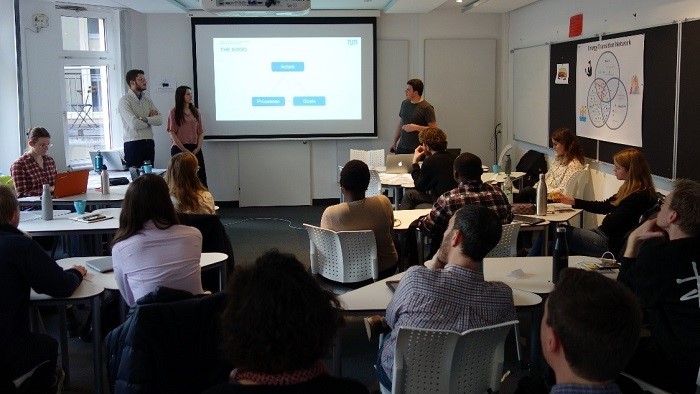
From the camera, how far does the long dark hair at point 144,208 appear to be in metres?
3.77

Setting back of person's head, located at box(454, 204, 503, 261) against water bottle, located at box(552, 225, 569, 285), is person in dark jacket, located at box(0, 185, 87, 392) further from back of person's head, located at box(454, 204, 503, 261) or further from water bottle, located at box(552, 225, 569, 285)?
water bottle, located at box(552, 225, 569, 285)

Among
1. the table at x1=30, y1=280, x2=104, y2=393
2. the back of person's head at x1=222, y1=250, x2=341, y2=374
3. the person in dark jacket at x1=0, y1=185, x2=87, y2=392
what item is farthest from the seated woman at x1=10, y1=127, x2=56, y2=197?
the back of person's head at x1=222, y1=250, x2=341, y2=374

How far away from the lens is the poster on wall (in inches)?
275

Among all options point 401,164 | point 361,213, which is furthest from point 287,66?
point 361,213

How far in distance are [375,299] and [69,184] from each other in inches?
162

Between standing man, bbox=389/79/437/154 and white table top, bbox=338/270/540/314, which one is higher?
standing man, bbox=389/79/437/154

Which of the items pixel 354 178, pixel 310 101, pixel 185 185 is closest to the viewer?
pixel 354 178

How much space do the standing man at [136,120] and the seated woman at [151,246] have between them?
224 inches

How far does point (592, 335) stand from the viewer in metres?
1.88

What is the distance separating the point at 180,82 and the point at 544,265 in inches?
301

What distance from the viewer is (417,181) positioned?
718 centimetres

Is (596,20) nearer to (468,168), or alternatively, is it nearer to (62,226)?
(468,168)

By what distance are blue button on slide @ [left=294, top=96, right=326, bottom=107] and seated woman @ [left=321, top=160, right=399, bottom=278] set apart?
19.9ft

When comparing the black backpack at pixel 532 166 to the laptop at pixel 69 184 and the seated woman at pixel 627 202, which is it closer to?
the seated woman at pixel 627 202
